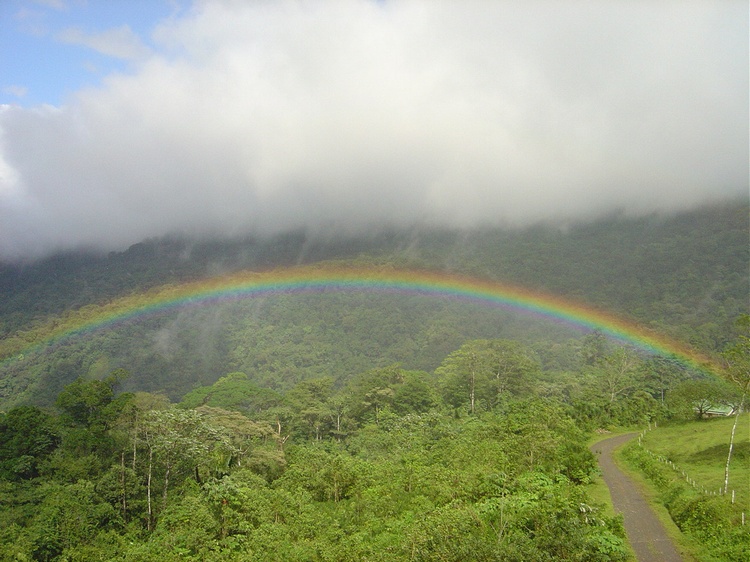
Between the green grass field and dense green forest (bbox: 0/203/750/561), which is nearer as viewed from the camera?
dense green forest (bbox: 0/203/750/561)

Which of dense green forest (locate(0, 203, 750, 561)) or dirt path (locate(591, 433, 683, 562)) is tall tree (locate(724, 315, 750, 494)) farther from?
dirt path (locate(591, 433, 683, 562))

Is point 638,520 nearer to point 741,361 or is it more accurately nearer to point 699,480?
point 699,480

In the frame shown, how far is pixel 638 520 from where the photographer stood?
17.2 meters

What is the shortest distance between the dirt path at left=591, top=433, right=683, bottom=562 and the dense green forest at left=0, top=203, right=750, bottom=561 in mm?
1049

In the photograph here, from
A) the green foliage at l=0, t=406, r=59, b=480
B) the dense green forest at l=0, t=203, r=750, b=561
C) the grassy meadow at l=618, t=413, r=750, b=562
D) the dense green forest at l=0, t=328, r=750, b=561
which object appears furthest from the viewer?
the green foliage at l=0, t=406, r=59, b=480

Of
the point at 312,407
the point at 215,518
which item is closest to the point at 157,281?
the point at 312,407

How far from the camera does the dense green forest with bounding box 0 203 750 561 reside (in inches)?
604

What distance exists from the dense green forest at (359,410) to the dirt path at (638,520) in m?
1.05

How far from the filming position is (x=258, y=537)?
15789 millimetres

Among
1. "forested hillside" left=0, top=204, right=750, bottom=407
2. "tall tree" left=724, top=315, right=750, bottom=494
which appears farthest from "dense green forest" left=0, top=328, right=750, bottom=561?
"forested hillside" left=0, top=204, right=750, bottom=407

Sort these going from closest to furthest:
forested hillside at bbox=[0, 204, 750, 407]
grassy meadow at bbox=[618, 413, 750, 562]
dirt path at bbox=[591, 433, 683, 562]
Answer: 1. dirt path at bbox=[591, 433, 683, 562]
2. grassy meadow at bbox=[618, 413, 750, 562]
3. forested hillside at bbox=[0, 204, 750, 407]

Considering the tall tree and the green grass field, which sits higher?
the tall tree

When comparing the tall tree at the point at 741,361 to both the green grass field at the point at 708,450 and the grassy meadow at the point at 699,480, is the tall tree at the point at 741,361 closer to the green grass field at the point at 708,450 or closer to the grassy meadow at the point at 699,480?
the grassy meadow at the point at 699,480

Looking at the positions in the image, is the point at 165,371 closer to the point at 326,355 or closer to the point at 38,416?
the point at 326,355
